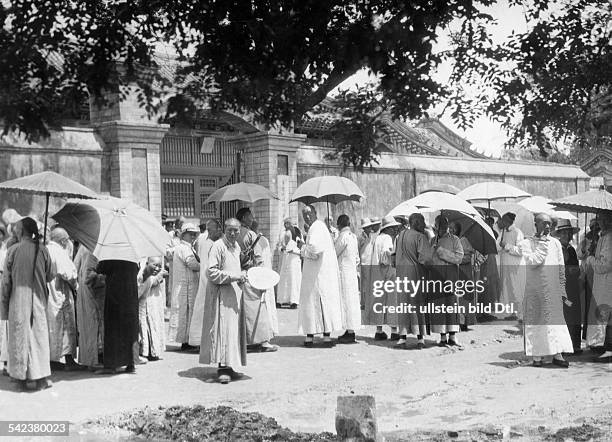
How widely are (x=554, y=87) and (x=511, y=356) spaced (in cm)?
368

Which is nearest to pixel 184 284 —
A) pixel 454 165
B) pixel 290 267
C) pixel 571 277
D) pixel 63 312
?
pixel 63 312

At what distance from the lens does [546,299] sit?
956 centimetres

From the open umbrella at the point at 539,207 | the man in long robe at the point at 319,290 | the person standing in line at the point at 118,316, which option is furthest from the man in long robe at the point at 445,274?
the open umbrella at the point at 539,207

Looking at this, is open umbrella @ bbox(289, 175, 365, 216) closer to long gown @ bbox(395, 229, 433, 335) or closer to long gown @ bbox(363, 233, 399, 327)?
long gown @ bbox(363, 233, 399, 327)

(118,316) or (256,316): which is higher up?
(118,316)

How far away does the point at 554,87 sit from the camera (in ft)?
27.2

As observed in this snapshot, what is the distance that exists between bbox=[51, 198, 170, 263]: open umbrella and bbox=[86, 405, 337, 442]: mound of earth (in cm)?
175

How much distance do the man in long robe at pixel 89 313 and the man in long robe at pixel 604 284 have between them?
18.6ft

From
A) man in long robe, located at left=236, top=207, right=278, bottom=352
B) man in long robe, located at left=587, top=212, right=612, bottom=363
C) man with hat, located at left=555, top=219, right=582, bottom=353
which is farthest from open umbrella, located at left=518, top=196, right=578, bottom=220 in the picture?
man in long robe, located at left=236, top=207, right=278, bottom=352

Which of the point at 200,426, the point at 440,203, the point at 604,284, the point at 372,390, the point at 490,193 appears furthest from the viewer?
the point at 490,193

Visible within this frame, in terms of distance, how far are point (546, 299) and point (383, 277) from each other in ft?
10.2

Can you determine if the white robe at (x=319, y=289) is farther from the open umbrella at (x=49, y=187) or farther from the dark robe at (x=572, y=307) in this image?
the open umbrella at (x=49, y=187)

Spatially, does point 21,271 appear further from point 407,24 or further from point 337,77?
point 407,24

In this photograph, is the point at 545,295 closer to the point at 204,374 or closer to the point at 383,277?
the point at 383,277
